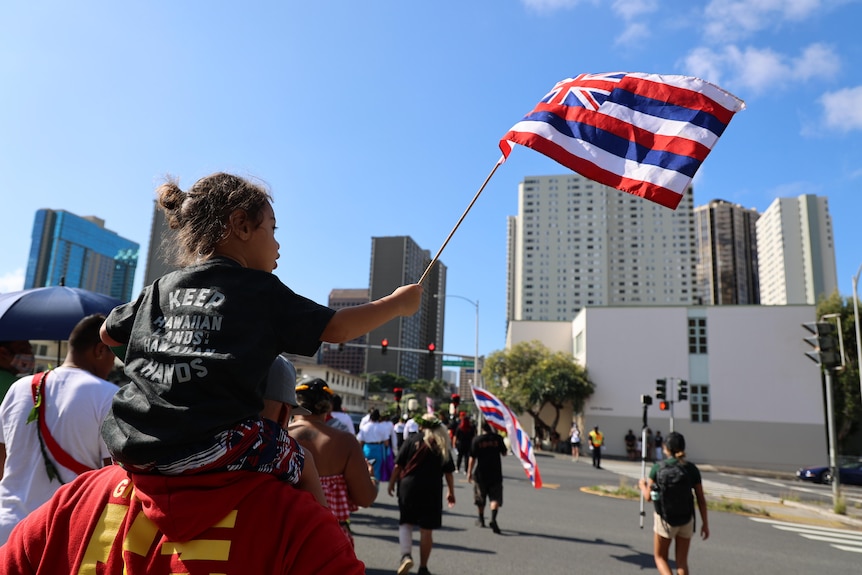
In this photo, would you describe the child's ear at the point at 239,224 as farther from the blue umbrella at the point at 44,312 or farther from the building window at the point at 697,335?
the building window at the point at 697,335

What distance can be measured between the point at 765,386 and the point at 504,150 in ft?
142

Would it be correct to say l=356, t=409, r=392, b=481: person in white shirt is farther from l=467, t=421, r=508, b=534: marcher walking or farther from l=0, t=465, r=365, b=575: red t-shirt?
l=0, t=465, r=365, b=575: red t-shirt

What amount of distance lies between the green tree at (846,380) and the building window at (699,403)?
7.37 meters

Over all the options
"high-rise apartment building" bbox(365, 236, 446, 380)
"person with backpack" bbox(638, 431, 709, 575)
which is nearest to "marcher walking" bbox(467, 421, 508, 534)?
"high-rise apartment building" bbox(365, 236, 446, 380)

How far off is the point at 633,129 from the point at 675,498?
179 inches

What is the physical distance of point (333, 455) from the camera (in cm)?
456

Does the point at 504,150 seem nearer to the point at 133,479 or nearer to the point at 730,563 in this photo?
the point at 133,479

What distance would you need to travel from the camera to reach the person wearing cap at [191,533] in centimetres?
138

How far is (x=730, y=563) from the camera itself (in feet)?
29.1

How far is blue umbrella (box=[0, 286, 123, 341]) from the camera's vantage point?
4.26 m

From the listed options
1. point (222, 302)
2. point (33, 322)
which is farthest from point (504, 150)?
Result: point (33, 322)

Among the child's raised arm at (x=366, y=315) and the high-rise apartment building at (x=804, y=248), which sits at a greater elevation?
the high-rise apartment building at (x=804, y=248)

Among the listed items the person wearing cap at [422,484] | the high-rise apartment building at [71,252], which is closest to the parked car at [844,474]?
the person wearing cap at [422,484]

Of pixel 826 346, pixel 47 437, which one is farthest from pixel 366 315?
pixel 826 346
